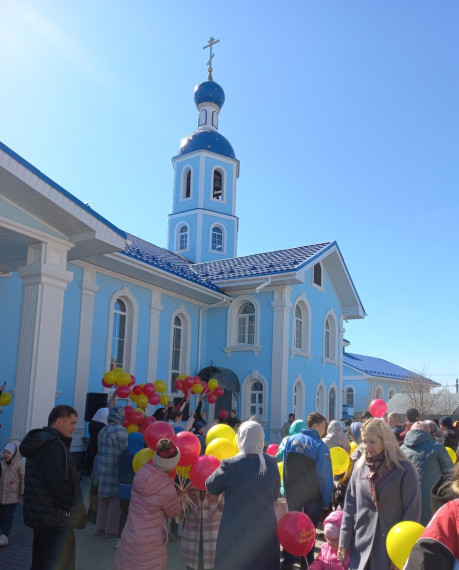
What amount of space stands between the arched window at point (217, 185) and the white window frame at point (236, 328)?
8.53 m

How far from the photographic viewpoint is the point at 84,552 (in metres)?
6.48

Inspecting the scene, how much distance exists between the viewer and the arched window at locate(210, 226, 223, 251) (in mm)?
23734

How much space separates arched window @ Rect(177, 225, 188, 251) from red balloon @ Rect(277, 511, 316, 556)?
783 inches

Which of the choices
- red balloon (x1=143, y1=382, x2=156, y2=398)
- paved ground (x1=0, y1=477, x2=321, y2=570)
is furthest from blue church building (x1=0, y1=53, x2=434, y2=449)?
red balloon (x1=143, y1=382, x2=156, y2=398)

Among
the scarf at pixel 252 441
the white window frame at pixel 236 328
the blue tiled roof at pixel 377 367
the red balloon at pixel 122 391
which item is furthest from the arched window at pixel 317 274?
the blue tiled roof at pixel 377 367

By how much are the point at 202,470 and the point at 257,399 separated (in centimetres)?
1162

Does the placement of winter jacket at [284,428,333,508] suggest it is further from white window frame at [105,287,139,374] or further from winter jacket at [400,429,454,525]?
white window frame at [105,287,139,374]

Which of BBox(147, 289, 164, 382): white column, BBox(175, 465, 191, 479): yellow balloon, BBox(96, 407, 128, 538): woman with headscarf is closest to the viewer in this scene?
BBox(175, 465, 191, 479): yellow balloon

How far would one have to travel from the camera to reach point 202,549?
4.98m

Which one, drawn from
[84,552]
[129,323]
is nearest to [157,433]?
[84,552]

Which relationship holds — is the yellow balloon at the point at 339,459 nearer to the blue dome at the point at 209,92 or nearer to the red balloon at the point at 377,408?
the red balloon at the point at 377,408

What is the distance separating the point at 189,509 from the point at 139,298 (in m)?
9.55

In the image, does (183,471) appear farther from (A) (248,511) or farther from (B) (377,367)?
(B) (377,367)

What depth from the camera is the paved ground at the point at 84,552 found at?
19.6 ft
